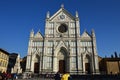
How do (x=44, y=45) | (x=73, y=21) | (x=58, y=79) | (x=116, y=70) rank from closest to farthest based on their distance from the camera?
1. (x=58, y=79)
2. (x=116, y=70)
3. (x=44, y=45)
4. (x=73, y=21)

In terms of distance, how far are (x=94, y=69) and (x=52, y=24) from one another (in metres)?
17.3

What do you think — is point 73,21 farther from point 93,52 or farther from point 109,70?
point 109,70

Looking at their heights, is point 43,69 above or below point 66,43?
below

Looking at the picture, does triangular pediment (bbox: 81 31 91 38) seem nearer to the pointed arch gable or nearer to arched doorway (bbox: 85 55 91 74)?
arched doorway (bbox: 85 55 91 74)

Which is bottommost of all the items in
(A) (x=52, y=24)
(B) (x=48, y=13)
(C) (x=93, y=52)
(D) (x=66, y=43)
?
(C) (x=93, y=52)

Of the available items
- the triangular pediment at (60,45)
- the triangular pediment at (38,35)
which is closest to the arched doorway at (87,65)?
the triangular pediment at (60,45)

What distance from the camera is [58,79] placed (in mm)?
15516

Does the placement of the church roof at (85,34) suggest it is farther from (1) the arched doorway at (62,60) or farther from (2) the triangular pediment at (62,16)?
(1) the arched doorway at (62,60)

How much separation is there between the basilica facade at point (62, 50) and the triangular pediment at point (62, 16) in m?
0.45

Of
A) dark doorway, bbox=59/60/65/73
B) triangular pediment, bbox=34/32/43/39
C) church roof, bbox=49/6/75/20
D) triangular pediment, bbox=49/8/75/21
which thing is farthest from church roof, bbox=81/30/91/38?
triangular pediment, bbox=34/32/43/39

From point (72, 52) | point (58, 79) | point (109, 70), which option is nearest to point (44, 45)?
point (72, 52)

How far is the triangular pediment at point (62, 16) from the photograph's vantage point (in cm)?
4547

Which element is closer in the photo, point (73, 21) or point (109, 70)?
point (109, 70)

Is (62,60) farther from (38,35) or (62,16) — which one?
(62,16)
